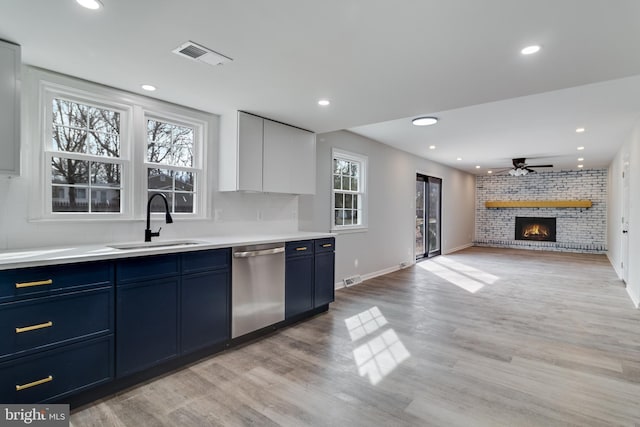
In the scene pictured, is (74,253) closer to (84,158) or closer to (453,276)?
(84,158)

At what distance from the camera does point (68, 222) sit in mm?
2539

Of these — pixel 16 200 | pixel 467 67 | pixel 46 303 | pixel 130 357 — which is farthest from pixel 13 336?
pixel 467 67

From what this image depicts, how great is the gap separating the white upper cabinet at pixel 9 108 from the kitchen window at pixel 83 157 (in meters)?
0.44

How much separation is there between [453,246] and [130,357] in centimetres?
937

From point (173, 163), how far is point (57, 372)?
2.00 m

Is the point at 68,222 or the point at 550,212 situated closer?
the point at 68,222

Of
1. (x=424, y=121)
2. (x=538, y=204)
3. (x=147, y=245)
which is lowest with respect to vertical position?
(x=147, y=245)

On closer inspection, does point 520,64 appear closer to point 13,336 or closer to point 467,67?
point 467,67

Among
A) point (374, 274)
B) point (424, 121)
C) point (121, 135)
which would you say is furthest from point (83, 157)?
point (374, 274)

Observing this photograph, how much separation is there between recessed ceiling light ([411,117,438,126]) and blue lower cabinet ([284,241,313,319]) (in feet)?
7.72

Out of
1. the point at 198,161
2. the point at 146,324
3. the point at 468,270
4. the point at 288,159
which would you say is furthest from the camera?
the point at 468,270

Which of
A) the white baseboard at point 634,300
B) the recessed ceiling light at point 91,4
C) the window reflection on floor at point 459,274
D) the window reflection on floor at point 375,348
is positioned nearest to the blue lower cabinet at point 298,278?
the window reflection on floor at point 375,348

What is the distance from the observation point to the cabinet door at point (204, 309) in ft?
8.52

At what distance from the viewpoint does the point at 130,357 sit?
2.27 m
